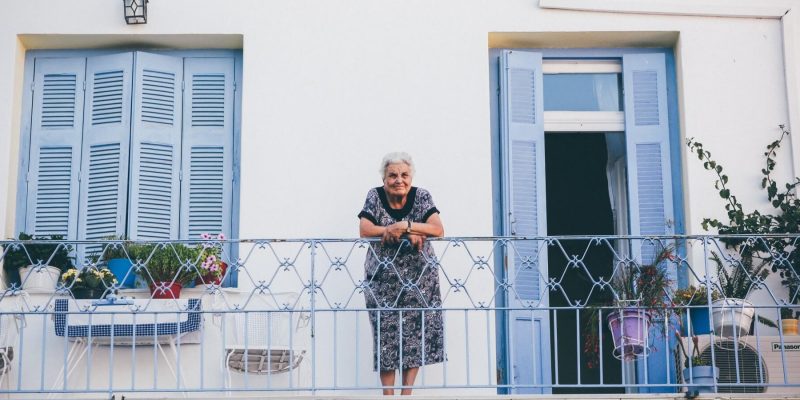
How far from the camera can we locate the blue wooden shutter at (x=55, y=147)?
10.1m

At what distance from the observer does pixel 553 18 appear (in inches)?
402

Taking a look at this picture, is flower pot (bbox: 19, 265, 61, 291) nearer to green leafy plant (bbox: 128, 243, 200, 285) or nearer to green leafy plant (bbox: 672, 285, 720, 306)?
green leafy plant (bbox: 128, 243, 200, 285)

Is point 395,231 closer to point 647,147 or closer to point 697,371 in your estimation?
point 697,371

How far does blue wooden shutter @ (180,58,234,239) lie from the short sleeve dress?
60.7 inches

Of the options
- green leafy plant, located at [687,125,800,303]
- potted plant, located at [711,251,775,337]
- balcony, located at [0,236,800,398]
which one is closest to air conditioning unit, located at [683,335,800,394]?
balcony, located at [0,236,800,398]

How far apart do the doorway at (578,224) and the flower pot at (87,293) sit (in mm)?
3504

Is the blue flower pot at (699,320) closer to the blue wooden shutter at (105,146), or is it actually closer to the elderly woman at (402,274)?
the elderly woman at (402,274)

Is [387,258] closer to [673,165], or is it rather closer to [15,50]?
[673,165]

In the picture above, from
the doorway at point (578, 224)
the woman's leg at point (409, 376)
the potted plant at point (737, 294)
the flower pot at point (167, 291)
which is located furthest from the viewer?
the doorway at point (578, 224)

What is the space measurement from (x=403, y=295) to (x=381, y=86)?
5.93ft

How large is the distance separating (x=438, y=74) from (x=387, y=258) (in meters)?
1.76

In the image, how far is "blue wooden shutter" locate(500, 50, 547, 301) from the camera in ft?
32.5

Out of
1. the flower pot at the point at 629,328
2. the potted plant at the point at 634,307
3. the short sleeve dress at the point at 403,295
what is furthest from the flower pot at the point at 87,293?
the flower pot at the point at 629,328

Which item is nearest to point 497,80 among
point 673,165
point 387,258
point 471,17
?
point 471,17
